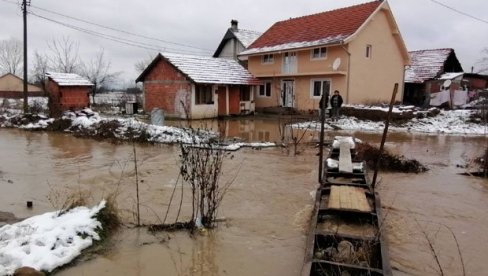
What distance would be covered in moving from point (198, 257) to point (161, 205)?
239 cm

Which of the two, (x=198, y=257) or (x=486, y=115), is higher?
(x=486, y=115)

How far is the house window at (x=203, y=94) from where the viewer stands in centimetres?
2553

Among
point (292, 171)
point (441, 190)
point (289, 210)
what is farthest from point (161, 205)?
point (441, 190)

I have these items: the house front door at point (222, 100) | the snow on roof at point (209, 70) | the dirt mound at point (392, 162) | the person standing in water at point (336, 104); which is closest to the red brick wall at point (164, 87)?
the snow on roof at point (209, 70)

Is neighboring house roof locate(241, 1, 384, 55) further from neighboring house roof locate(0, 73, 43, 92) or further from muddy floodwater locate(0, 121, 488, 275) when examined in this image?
neighboring house roof locate(0, 73, 43, 92)

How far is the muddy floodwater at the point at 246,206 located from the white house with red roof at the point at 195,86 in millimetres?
10735

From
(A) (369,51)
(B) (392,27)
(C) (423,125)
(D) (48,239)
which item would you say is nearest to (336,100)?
(C) (423,125)

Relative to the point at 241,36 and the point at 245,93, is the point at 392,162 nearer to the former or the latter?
the point at 245,93

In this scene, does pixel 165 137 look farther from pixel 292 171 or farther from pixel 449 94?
pixel 449 94

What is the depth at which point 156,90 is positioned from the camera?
27.3m

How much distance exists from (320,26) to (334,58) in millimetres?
3441

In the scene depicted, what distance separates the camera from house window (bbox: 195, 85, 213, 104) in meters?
25.5

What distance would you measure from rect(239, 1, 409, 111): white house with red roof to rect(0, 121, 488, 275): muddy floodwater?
12.2m

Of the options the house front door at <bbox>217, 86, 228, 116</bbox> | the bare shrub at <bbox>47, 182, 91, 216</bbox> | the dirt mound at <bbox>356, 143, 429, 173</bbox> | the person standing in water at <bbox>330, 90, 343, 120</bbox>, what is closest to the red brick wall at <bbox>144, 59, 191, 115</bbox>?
the house front door at <bbox>217, 86, 228, 116</bbox>
